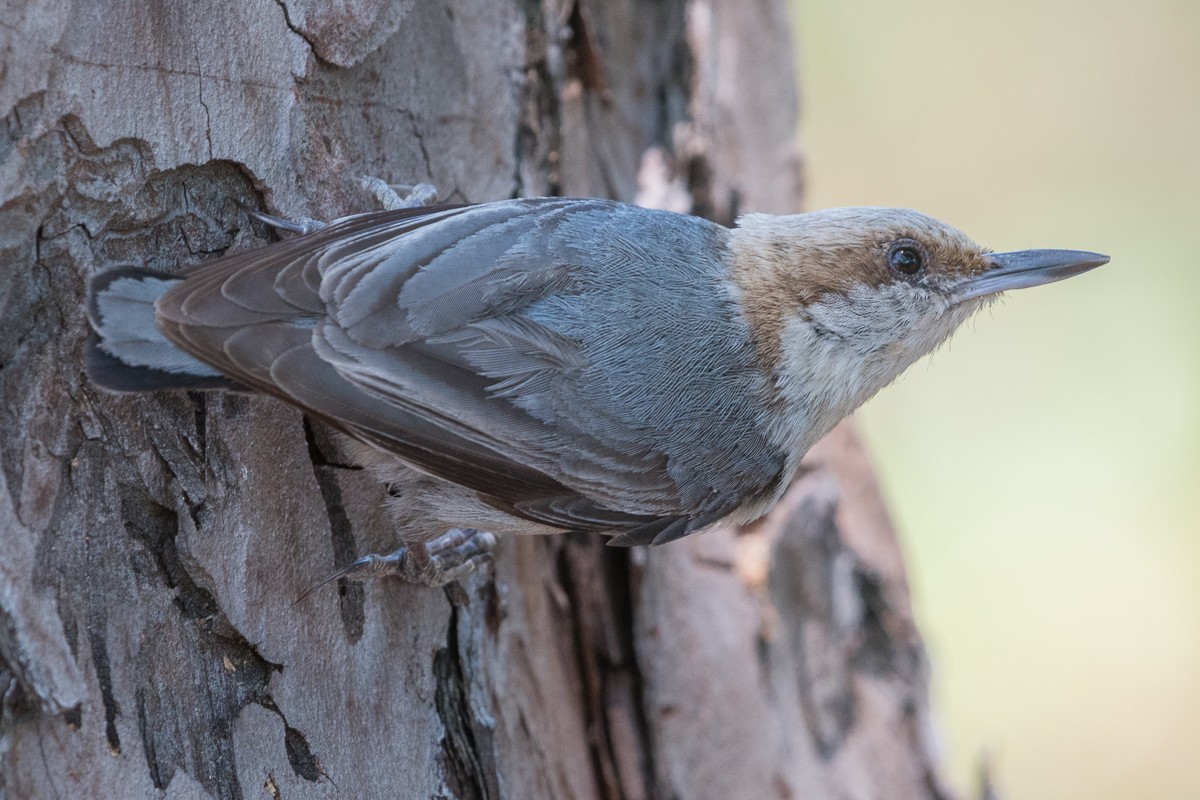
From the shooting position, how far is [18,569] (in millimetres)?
1728

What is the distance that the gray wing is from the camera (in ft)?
6.30

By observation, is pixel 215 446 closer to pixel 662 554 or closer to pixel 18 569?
pixel 18 569

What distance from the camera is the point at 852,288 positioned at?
2.51 metres

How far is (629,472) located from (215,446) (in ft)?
2.48

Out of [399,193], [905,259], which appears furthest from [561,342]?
[905,259]

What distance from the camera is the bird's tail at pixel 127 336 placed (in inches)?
69.9

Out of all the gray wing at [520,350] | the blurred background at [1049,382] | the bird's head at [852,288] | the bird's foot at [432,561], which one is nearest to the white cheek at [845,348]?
the bird's head at [852,288]

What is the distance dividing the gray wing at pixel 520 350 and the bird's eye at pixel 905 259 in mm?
416

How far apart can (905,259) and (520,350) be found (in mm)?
960

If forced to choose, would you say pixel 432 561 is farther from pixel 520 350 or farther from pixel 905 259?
pixel 905 259

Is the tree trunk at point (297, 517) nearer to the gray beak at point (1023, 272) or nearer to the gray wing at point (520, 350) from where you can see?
the gray wing at point (520, 350)

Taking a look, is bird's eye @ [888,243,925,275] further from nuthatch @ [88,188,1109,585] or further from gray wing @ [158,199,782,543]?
gray wing @ [158,199,782,543]

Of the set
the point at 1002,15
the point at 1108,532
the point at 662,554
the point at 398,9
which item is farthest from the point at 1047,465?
the point at 398,9

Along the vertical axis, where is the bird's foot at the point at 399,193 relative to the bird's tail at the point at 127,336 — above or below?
above
